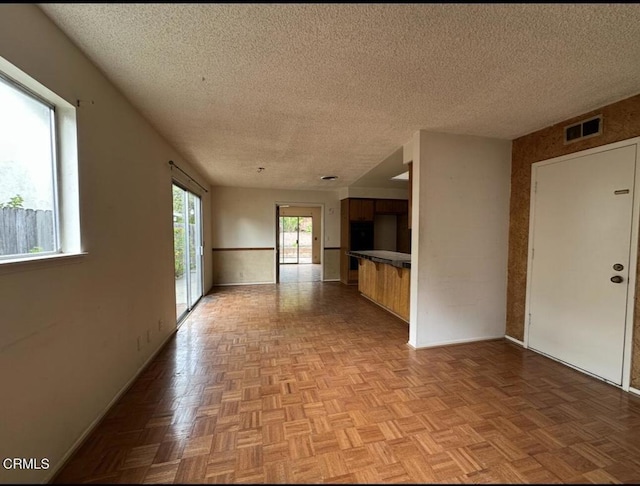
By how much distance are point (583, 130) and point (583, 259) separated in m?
1.18

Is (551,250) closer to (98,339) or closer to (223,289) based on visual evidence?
(98,339)

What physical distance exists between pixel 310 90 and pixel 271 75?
0.33 m

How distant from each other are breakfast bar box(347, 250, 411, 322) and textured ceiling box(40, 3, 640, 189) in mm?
1860

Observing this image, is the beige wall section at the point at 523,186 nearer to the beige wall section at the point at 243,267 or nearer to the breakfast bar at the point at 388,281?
the breakfast bar at the point at 388,281

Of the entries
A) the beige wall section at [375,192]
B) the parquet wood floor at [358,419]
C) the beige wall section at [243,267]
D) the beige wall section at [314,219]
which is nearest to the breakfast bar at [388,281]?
the parquet wood floor at [358,419]

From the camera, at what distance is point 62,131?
1683 millimetres

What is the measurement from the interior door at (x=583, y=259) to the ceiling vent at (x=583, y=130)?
186 millimetres

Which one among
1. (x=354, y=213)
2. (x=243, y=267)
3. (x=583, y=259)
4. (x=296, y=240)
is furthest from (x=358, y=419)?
(x=296, y=240)

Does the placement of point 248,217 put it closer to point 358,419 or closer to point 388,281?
point 388,281

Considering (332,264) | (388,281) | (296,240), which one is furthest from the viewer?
(296,240)

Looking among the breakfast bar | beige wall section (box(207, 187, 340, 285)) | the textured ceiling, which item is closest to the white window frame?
the textured ceiling

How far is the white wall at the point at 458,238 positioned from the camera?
3.05m

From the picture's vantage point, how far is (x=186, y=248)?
426cm

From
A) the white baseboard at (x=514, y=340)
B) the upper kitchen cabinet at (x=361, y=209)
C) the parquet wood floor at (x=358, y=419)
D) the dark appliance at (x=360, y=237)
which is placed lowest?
the parquet wood floor at (x=358, y=419)
